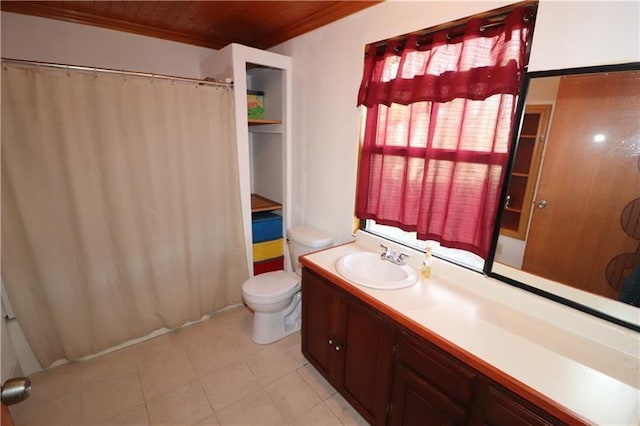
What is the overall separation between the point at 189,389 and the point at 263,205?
1499 mm

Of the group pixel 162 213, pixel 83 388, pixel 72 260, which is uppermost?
pixel 162 213

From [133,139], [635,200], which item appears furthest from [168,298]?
[635,200]

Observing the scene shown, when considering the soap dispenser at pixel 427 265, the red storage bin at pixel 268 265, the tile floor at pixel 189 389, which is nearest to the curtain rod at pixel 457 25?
the soap dispenser at pixel 427 265

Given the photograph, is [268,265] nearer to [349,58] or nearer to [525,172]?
[349,58]

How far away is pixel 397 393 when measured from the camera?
1291mm

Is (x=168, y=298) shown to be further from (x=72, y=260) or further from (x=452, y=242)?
(x=452, y=242)

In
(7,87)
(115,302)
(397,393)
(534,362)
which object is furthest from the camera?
(115,302)

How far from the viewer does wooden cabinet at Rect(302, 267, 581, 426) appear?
984mm

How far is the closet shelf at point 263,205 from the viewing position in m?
2.59

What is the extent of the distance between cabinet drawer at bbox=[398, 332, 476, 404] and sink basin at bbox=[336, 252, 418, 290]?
0.33 m

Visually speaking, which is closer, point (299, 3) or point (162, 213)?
point (299, 3)

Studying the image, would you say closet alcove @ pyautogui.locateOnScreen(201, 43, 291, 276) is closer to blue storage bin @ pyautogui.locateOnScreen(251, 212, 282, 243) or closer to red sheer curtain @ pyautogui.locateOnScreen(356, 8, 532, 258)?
blue storage bin @ pyautogui.locateOnScreen(251, 212, 282, 243)

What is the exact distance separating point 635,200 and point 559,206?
0.69 ft

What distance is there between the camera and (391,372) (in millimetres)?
1304
